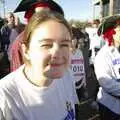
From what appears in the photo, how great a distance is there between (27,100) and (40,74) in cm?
14

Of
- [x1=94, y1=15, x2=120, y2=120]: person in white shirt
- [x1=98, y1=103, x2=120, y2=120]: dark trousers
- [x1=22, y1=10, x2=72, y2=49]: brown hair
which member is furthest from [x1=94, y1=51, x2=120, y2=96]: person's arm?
[x1=22, y1=10, x2=72, y2=49]: brown hair

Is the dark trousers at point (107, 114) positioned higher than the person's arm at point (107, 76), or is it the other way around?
the person's arm at point (107, 76)

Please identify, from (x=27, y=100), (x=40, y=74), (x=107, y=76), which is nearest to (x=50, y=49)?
(x=40, y=74)

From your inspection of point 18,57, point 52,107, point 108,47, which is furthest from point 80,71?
point 52,107

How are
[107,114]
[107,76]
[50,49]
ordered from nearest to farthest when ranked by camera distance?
[50,49] < [107,76] < [107,114]

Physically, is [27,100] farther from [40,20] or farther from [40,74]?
[40,20]

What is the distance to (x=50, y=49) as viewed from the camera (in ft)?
5.23

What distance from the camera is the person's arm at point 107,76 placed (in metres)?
4.08

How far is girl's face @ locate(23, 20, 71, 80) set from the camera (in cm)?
160

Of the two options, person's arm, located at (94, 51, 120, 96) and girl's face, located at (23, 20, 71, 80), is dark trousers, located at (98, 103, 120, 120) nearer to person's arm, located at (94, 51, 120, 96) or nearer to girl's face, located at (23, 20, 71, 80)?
person's arm, located at (94, 51, 120, 96)

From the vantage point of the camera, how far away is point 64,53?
1.62 meters

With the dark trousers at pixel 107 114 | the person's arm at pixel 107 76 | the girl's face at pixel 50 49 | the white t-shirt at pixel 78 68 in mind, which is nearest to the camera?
the girl's face at pixel 50 49

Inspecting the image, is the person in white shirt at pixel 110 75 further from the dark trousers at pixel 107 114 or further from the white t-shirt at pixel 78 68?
the white t-shirt at pixel 78 68

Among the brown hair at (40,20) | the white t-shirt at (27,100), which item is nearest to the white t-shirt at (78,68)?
the white t-shirt at (27,100)
